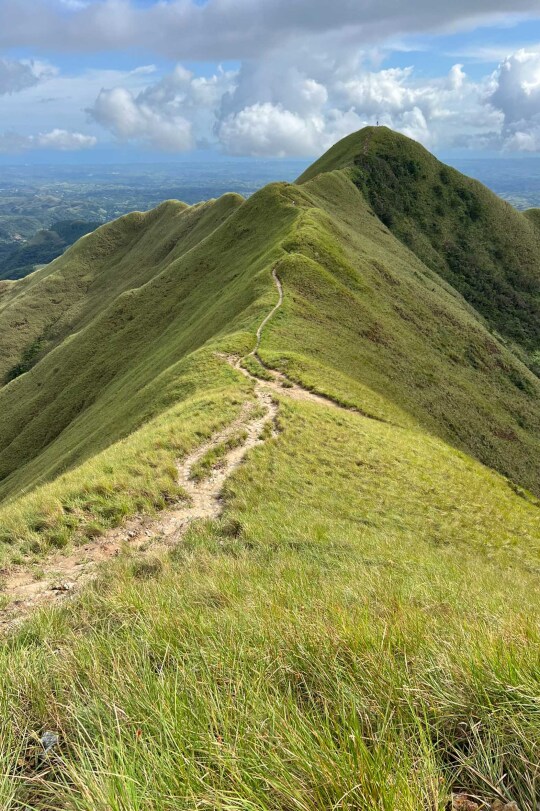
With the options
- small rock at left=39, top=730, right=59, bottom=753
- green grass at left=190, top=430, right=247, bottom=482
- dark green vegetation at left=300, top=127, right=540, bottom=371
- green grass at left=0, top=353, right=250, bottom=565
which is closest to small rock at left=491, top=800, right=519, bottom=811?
small rock at left=39, top=730, right=59, bottom=753

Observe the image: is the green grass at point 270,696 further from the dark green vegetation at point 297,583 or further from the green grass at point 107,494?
the green grass at point 107,494

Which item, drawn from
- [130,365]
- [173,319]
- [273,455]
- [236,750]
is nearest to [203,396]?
[273,455]

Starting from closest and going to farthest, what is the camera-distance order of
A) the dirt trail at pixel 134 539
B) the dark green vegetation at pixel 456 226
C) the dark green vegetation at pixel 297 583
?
1. the dark green vegetation at pixel 297 583
2. the dirt trail at pixel 134 539
3. the dark green vegetation at pixel 456 226

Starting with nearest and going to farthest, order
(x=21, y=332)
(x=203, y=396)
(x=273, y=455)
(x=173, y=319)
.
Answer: (x=273, y=455)
(x=203, y=396)
(x=173, y=319)
(x=21, y=332)

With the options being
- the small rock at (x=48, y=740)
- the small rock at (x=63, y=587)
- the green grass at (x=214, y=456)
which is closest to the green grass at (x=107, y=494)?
the green grass at (x=214, y=456)

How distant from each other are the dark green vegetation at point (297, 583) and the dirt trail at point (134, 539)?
1.60 feet

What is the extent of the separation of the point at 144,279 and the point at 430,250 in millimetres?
65238

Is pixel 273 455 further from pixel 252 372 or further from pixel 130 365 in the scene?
pixel 130 365

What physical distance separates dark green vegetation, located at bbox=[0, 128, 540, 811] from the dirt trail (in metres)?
0.49

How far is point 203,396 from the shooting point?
2319 centimetres

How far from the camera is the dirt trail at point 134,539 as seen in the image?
26.8ft

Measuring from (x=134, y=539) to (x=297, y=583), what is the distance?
612 cm

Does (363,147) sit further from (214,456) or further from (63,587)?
(63,587)

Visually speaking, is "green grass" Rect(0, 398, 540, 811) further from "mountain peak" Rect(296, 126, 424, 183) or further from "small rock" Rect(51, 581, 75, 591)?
"mountain peak" Rect(296, 126, 424, 183)
